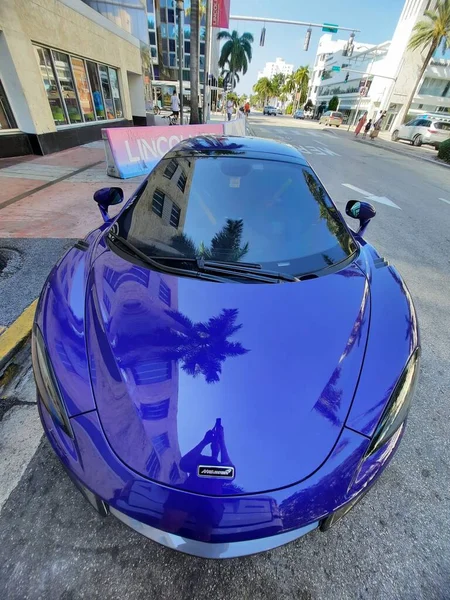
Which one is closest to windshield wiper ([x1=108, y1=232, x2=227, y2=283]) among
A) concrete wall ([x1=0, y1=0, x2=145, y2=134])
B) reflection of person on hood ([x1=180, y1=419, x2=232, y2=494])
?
reflection of person on hood ([x1=180, y1=419, x2=232, y2=494])

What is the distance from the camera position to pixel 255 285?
1.44m

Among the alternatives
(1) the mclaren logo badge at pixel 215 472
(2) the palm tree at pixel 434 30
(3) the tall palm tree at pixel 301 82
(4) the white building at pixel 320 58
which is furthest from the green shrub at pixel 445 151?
(3) the tall palm tree at pixel 301 82

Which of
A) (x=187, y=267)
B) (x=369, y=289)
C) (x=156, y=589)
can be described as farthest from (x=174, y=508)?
(x=369, y=289)

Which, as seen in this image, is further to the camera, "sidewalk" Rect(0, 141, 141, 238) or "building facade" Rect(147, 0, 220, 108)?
"building facade" Rect(147, 0, 220, 108)

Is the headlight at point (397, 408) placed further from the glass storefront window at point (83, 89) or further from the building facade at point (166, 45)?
the building facade at point (166, 45)

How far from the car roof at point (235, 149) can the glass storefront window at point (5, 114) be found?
285 inches

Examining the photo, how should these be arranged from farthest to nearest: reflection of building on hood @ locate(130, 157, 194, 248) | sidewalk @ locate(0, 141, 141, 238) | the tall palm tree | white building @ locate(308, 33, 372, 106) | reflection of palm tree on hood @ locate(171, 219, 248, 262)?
the tall palm tree < white building @ locate(308, 33, 372, 106) < sidewalk @ locate(0, 141, 141, 238) < reflection of building on hood @ locate(130, 157, 194, 248) < reflection of palm tree on hood @ locate(171, 219, 248, 262)

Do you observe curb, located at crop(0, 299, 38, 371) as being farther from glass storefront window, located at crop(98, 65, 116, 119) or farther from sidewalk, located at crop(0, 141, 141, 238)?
glass storefront window, located at crop(98, 65, 116, 119)

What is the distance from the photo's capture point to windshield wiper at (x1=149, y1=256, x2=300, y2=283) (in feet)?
4.86

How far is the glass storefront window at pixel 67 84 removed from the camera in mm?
8203

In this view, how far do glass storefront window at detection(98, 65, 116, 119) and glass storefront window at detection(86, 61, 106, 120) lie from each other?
13.7 inches

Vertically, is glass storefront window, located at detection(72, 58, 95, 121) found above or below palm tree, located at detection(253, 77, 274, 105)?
above

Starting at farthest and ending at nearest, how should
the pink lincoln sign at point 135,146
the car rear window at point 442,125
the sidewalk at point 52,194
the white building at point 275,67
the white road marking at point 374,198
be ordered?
the white building at point 275,67
the car rear window at point 442,125
the white road marking at point 374,198
the pink lincoln sign at point 135,146
the sidewalk at point 52,194

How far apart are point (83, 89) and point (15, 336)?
428 inches
